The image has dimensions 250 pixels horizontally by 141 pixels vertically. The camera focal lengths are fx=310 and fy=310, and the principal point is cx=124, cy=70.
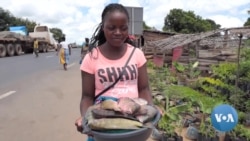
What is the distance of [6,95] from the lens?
7.89 meters

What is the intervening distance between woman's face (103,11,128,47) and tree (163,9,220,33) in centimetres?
4304

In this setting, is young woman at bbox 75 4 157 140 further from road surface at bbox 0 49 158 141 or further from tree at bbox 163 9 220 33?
tree at bbox 163 9 220 33

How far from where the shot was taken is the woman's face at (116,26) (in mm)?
1789

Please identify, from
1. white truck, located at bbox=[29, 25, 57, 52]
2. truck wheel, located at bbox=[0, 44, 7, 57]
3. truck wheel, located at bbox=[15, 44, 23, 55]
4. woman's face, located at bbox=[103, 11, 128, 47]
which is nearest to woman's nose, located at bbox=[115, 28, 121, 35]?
woman's face, located at bbox=[103, 11, 128, 47]

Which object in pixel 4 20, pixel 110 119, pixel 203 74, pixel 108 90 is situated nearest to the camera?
pixel 110 119

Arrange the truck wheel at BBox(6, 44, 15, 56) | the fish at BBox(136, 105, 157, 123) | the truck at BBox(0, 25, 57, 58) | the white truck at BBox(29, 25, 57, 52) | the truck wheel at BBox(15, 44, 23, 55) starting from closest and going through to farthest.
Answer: the fish at BBox(136, 105, 157, 123) < the truck at BBox(0, 25, 57, 58) < the truck wheel at BBox(6, 44, 15, 56) < the truck wheel at BBox(15, 44, 23, 55) < the white truck at BBox(29, 25, 57, 52)

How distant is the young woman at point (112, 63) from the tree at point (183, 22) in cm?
4297

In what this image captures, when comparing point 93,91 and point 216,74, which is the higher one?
point 93,91

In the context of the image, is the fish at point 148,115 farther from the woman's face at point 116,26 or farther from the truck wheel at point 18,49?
the truck wheel at point 18,49

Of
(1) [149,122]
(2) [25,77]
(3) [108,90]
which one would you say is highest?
(3) [108,90]

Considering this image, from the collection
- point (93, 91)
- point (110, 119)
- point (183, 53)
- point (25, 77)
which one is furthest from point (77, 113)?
point (183, 53)

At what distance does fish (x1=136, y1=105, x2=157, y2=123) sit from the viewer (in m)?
1.56

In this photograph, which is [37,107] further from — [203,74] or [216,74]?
[203,74]

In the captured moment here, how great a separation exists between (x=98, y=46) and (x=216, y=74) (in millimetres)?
7307
